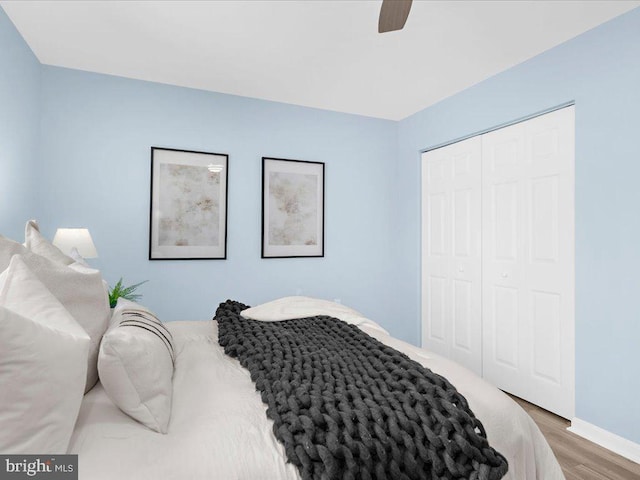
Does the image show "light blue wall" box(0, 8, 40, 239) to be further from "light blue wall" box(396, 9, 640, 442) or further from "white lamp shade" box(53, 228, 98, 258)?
"light blue wall" box(396, 9, 640, 442)

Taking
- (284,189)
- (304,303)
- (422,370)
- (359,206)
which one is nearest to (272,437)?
(422,370)

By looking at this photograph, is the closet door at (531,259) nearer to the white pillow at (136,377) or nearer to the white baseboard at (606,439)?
the white baseboard at (606,439)

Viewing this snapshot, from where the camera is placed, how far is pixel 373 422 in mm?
1045

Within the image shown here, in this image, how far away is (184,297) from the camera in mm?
3574

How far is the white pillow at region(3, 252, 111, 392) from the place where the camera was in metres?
1.15

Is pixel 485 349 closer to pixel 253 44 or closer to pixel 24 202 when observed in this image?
pixel 253 44

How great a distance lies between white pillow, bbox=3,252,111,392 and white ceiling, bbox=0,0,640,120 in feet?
6.08

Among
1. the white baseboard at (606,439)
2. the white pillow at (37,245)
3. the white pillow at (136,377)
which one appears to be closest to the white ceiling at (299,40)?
the white pillow at (37,245)

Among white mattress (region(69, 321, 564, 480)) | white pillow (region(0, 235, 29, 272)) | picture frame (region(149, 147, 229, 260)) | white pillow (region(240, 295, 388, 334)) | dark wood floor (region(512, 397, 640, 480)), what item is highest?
picture frame (region(149, 147, 229, 260))

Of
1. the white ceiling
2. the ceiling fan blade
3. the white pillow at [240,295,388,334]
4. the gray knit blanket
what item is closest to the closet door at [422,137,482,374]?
the white ceiling

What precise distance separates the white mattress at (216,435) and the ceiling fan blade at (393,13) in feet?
5.05

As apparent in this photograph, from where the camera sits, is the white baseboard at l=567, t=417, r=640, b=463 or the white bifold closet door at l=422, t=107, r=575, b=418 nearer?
the white baseboard at l=567, t=417, r=640, b=463

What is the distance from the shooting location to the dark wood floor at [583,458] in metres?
2.08

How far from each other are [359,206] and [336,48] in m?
1.83
